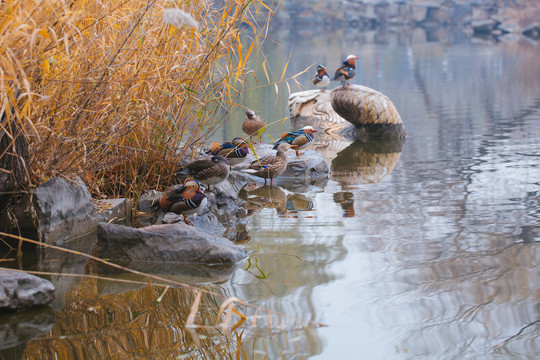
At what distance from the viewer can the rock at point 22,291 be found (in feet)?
9.55

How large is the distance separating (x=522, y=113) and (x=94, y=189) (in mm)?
6918

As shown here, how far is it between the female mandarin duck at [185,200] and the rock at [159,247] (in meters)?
0.43

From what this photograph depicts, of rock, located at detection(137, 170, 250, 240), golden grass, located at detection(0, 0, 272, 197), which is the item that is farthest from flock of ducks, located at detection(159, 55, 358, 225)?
golden grass, located at detection(0, 0, 272, 197)

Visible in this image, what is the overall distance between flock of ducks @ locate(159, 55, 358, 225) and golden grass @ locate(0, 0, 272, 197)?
0.97 ft

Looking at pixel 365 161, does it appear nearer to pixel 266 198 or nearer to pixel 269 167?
pixel 269 167

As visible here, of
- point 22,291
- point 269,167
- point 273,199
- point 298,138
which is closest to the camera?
point 22,291

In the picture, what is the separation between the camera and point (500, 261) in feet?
11.8

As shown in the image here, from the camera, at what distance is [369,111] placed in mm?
8391

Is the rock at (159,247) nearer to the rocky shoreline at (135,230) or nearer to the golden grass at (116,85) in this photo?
the rocky shoreline at (135,230)

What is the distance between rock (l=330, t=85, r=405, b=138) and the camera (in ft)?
27.2

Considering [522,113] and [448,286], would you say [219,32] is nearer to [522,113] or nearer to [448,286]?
[448,286]

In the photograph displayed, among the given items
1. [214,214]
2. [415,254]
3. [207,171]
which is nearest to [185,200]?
[214,214]

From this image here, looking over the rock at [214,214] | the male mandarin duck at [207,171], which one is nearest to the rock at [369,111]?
the rock at [214,214]

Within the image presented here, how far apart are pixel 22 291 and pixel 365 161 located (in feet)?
14.8
